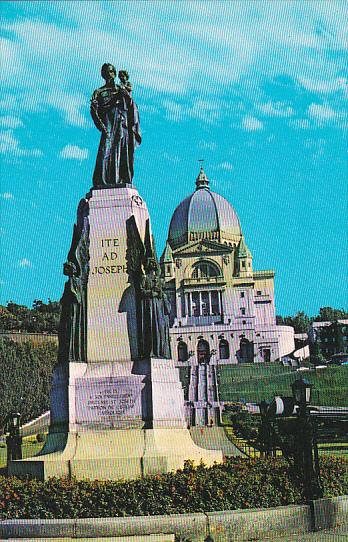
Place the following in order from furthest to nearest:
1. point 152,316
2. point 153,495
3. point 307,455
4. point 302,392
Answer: point 152,316 < point 302,392 < point 307,455 < point 153,495

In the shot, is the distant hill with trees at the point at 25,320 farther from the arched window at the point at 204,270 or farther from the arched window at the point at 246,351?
the arched window at the point at 246,351

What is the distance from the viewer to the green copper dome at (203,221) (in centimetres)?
11281

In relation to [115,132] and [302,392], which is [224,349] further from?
[302,392]

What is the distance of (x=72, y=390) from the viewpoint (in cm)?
1284

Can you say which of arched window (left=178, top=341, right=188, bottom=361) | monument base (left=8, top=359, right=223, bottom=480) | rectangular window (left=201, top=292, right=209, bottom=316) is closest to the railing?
rectangular window (left=201, top=292, right=209, bottom=316)

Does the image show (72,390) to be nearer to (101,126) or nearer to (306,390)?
(306,390)

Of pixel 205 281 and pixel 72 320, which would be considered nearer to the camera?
pixel 72 320

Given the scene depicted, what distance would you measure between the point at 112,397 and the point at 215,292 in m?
92.5

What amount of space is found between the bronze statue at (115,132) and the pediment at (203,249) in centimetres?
9136

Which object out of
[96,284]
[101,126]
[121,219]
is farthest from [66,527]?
[101,126]

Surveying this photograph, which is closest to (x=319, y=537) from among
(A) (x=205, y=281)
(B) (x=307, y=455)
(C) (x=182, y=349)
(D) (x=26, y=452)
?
(B) (x=307, y=455)

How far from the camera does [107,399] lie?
12.8m

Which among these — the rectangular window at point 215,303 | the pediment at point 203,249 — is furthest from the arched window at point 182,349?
the pediment at point 203,249

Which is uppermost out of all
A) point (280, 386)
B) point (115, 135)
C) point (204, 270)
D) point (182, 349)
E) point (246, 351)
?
point (204, 270)
